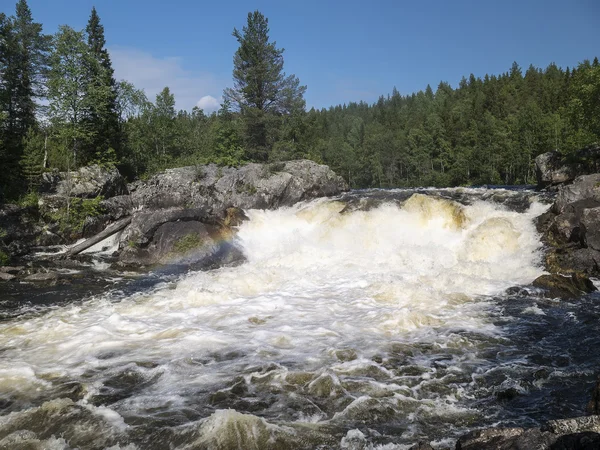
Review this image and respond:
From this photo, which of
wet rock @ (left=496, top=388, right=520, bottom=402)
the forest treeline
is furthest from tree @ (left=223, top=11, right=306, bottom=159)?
wet rock @ (left=496, top=388, right=520, bottom=402)

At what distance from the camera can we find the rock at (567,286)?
12297 millimetres

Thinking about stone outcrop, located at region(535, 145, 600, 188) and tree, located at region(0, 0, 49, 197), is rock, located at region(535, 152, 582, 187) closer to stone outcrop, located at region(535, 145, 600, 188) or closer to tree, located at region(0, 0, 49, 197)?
stone outcrop, located at region(535, 145, 600, 188)

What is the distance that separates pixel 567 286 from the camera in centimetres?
1251

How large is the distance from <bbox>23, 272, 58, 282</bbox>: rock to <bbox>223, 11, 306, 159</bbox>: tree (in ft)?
65.3

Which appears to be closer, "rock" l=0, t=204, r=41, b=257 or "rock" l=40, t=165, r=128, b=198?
"rock" l=0, t=204, r=41, b=257

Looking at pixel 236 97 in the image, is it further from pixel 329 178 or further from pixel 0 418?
pixel 0 418

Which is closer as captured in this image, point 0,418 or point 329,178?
point 0,418

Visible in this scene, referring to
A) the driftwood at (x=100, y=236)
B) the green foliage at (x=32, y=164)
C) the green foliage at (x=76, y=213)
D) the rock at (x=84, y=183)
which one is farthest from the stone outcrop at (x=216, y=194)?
the green foliage at (x=32, y=164)

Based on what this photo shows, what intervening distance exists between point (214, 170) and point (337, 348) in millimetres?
21191

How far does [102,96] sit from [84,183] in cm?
734

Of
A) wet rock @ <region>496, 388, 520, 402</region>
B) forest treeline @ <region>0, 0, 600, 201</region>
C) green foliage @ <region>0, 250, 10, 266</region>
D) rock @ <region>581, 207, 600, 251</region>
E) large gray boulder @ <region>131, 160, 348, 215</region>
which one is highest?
forest treeline @ <region>0, 0, 600, 201</region>

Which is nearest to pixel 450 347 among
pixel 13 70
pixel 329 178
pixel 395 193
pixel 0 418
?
pixel 0 418

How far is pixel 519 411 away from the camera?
A: 6402mm

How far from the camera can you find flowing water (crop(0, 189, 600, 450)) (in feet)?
20.0
